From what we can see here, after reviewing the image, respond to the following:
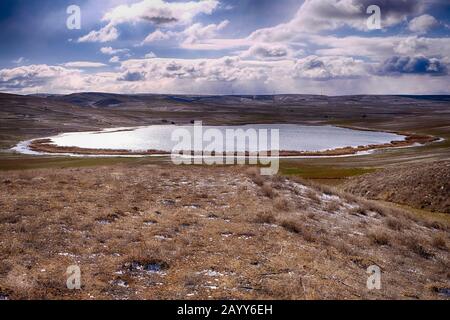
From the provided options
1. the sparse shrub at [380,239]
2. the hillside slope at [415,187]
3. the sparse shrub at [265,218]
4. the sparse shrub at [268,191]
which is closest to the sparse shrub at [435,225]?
the hillside slope at [415,187]

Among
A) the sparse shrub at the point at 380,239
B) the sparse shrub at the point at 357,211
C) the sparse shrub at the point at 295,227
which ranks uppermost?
the sparse shrub at the point at 295,227

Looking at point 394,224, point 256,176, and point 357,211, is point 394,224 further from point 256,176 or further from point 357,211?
point 256,176

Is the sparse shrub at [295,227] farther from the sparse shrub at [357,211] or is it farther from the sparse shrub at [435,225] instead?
the sparse shrub at [435,225]

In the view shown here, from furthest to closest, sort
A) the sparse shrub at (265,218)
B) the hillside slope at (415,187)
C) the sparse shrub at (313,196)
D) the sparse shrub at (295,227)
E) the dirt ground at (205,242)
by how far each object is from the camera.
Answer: the hillside slope at (415,187), the sparse shrub at (313,196), the sparse shrub at (265,218), the sparse shrub at (295,227), the dirt ground at (205,242)

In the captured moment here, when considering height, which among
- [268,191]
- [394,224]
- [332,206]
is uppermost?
[268,191]

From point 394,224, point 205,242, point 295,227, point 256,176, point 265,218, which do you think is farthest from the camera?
point 256,176

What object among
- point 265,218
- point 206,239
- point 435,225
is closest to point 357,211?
point 435,225

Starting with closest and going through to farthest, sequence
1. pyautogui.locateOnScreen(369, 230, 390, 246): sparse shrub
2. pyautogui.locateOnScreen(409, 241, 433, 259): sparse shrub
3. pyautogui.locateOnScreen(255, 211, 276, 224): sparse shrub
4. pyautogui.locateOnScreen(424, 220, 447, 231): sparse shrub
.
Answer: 1. pyautogui.locateOnScreen(409, 241, 433, 259): sparse shrub
2. pyautogui.locateOnScreen(369, 230, 390, 246): sparse shrub
3. pyautogui.locateOnScreen(255, 211, 276, 224): sparse shrub
4. pyautogui.locateOnScreen(424, 220, 447, 231): sparse shrub

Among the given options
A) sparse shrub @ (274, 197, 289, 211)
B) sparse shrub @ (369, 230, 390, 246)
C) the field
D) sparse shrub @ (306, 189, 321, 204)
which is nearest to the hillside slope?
the field

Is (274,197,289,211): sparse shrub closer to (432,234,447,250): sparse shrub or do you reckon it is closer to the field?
the field

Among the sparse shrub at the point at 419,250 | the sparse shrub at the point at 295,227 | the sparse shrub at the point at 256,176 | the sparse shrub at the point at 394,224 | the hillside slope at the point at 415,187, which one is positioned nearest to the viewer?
the sparse shrub at the point at 295,227
